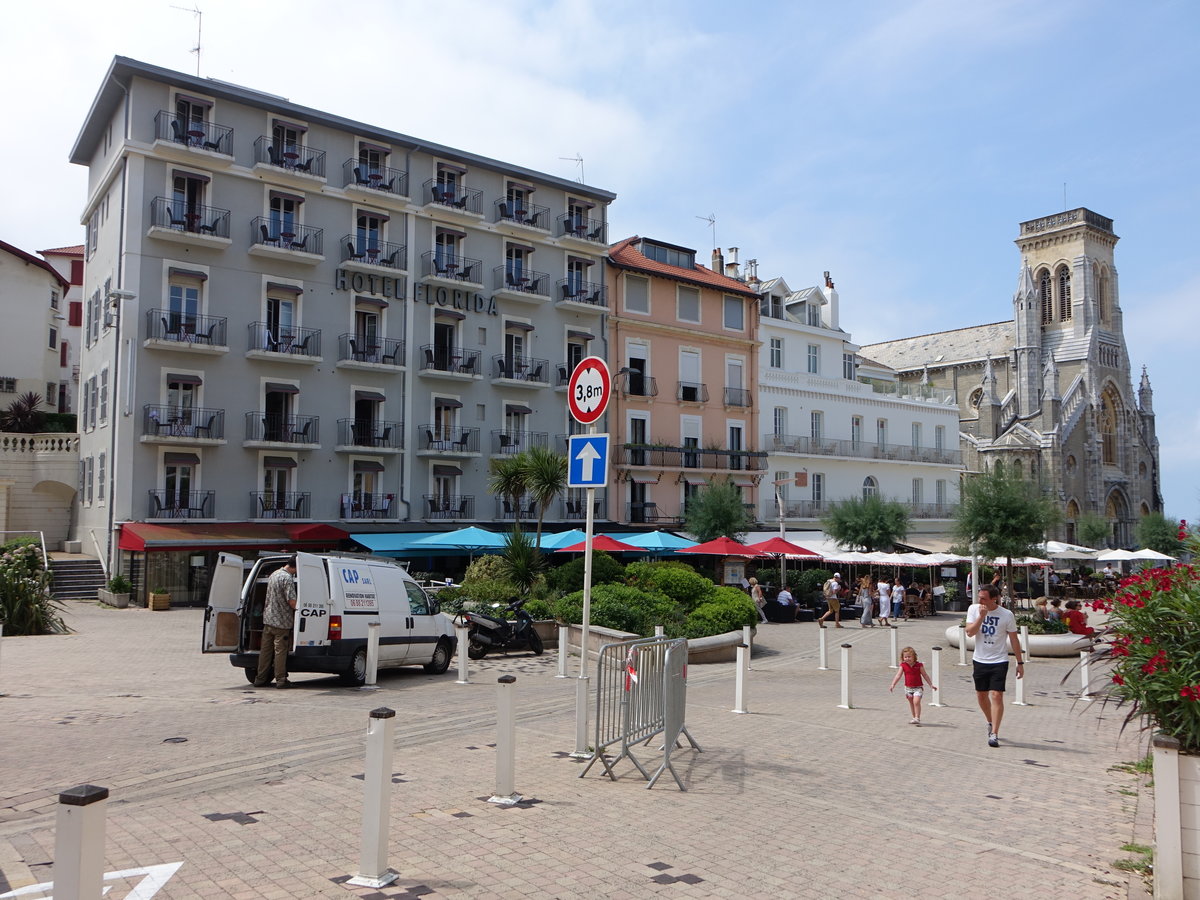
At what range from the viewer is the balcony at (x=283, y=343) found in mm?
32000

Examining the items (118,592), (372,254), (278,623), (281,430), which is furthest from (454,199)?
(278,623)

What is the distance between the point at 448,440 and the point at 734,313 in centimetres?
1672

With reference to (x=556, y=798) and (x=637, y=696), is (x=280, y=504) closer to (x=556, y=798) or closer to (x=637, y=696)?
(x=637, y=696)

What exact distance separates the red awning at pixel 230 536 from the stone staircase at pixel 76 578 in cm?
243

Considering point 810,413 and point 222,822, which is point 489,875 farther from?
point 810,413

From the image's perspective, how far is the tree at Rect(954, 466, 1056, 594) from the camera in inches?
1209

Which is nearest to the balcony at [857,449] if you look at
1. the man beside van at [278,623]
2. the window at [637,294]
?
the window at [637,294]

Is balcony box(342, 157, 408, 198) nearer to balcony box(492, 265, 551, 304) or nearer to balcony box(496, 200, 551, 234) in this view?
balcony box(496, 200, 551, 234)

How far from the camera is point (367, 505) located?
34125 millimetres

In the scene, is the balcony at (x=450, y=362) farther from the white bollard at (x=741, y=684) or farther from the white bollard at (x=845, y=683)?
the white bollard at (x=741, y=684)

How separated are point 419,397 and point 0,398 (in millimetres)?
25756

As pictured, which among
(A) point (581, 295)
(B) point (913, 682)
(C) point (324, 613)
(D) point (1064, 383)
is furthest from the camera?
(D) point (1064, 383)

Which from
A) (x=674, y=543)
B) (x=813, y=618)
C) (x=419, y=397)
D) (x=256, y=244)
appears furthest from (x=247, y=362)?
(x=813, y=618)

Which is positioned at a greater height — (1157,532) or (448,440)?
(448,440)
